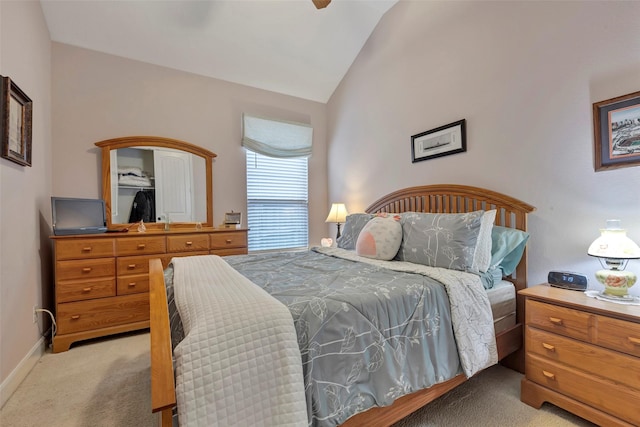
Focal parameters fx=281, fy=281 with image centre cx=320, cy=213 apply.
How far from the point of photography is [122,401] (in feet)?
5.41

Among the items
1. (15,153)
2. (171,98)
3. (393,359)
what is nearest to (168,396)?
(393,359)

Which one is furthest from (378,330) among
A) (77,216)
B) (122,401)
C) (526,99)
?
(77,216)

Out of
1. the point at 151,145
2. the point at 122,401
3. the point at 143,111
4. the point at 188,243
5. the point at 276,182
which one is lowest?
the point at 122,401

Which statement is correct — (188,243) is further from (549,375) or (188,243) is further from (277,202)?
(549,375)

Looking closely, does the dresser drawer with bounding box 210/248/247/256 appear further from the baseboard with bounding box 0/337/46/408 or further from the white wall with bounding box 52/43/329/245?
the baseboard with bounding box 0/337/46/408

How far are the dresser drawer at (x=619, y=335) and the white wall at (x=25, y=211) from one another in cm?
319

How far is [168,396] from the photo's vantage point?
721 mm

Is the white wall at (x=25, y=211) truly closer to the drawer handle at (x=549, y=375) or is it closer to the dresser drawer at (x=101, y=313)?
the dresser drawer at (x=101, y=313)

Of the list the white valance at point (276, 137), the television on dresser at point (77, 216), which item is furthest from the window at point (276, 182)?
the television on dresser at point (77, 216)

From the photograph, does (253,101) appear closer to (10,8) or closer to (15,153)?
Result: (10,8)

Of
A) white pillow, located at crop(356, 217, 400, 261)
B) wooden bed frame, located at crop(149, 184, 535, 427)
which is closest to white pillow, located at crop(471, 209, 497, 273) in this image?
wooden bed frame, located at crop(149, 184, 535, 427)

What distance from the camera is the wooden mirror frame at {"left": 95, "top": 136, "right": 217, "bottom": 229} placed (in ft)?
9.27

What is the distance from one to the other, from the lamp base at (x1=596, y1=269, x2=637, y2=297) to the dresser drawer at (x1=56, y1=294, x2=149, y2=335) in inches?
132

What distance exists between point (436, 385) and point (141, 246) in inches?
102
